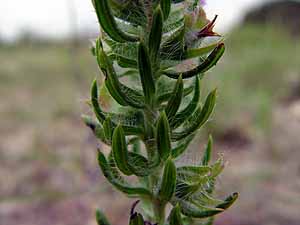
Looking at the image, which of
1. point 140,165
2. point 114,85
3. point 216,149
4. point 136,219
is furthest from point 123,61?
point 216,149

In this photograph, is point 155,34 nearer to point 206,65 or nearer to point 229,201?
point 206,65

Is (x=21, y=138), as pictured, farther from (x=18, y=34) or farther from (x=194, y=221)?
(x=18, y=34)

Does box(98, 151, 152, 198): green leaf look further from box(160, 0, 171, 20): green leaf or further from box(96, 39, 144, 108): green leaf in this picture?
box(160, 0, 171, 20): green leaf

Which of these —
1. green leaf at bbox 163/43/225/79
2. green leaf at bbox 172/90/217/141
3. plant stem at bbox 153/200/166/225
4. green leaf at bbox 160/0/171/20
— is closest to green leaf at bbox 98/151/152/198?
plant stem at bbox 153/200/166/225

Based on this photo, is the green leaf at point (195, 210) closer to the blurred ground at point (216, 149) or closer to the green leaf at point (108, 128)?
the green leaf at point (108, 128)

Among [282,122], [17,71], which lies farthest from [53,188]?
[17,71]
